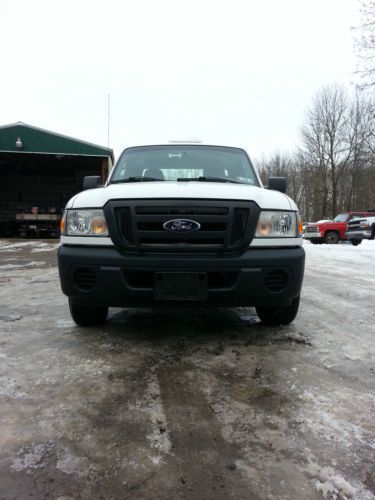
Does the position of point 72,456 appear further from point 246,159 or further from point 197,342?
point 246,159

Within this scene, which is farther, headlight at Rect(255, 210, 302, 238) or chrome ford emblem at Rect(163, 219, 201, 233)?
headlight at Rect(255, 210, 302, 238)

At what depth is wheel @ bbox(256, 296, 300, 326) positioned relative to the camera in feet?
11.8

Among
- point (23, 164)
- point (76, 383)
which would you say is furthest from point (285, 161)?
point (76, 383)

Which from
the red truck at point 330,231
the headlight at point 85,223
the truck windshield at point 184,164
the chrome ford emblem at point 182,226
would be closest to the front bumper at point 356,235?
the red truck at point 330,231

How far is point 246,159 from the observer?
181 inches

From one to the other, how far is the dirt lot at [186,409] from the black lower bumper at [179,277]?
1.35 ft

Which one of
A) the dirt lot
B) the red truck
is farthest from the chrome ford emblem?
the red truck

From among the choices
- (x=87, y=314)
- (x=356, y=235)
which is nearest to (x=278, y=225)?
(x=87, y=314)

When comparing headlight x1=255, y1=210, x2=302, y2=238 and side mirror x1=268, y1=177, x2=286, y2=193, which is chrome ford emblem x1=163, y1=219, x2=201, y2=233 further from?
side mirror x1=268, y1=177, x2=286, y2=193

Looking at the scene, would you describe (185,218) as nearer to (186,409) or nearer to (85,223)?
(85,223)

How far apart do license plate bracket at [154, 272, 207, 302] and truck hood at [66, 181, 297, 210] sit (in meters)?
0.56

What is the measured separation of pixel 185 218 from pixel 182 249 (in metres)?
0.23

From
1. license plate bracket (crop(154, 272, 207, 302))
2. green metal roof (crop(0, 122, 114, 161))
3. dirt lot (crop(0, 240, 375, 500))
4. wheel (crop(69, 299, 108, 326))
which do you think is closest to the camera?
dirt lot (crop(0, 240, 375, 500))

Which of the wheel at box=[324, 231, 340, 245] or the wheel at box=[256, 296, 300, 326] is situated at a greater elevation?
the wheel at box=[256, 296, 300, 326]
